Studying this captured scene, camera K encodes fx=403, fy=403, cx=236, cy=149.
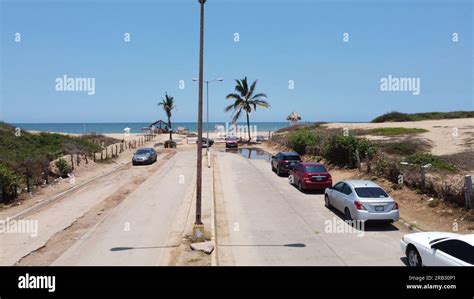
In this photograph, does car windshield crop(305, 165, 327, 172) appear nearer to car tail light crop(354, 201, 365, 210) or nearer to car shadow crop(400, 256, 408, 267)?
car tail light crop(354, 201, 365, 210)

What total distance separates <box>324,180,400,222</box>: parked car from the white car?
11.6ft

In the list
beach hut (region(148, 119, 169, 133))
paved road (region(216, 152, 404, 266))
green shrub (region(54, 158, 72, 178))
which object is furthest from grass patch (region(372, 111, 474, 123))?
green shrub (region(54, 158, 72, 178))

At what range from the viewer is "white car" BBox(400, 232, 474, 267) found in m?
8.66

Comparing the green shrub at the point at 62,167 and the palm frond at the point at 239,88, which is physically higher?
the palm frond at the point at 239,88

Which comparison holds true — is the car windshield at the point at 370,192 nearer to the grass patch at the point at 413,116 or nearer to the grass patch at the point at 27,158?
the grass patch at the point at 27,158

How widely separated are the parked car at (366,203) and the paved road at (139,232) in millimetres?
6321

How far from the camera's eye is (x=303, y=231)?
47.0 ft

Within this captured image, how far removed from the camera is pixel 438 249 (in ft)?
30.5

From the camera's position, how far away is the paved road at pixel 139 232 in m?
11.2

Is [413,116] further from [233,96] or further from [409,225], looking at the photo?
[409,225]

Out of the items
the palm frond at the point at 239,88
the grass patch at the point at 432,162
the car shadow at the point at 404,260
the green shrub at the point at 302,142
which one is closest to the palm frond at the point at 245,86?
the palm frond at the point at 239,88

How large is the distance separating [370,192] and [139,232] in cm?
854

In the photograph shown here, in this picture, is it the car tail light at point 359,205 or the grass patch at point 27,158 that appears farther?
the grass patch at point 27,158
